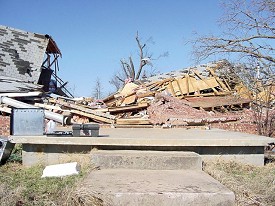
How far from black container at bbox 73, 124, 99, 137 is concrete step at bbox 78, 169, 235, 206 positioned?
4.26 ft

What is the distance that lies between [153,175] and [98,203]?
115 centimetres

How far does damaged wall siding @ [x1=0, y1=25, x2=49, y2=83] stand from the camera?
53.1ft

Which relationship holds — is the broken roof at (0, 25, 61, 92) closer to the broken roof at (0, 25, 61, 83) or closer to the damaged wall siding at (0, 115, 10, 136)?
the broken roof at (0, 25, 61, 83)

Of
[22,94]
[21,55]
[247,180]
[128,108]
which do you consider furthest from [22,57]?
[247,180]

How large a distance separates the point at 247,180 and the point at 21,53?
14896 millimetres

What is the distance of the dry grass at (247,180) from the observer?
402cm

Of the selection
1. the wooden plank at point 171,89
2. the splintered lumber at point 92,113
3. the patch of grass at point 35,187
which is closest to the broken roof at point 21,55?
the splintered lumber at point 92,113

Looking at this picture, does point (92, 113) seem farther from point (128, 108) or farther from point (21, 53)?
point (21, 53)

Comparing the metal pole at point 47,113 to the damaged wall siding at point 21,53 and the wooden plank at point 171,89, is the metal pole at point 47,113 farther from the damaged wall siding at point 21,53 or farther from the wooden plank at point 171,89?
the wooden plank at point 171,89

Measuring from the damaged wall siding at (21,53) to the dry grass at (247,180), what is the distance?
12.8m

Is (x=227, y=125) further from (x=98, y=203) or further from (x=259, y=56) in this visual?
(x=98, y=203)

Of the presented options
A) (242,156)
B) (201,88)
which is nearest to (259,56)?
(242,156)

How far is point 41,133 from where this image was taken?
5.88 metres

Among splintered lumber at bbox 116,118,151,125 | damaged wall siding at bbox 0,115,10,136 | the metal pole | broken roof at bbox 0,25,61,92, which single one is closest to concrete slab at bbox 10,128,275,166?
the metal pole
